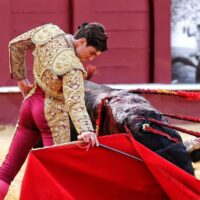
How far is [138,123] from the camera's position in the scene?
13.1 ft

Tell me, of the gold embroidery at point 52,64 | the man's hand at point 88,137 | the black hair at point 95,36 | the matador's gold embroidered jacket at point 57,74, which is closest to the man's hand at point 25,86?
the matador's gold embroidered jacket at point 57,74

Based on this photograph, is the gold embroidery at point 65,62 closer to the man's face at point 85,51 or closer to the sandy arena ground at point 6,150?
the man's face at point 85,51

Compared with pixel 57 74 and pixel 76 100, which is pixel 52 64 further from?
pixel 76 100

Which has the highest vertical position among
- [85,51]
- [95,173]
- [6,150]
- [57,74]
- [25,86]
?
[85,51]

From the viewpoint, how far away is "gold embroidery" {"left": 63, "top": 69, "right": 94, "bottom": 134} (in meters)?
3.68

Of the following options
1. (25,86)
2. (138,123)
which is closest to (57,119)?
(25,86)

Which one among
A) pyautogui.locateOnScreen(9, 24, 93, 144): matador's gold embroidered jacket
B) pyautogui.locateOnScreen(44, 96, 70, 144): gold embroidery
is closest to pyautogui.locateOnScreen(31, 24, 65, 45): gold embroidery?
pyautogui.locateOnScreen(9, 24, 93, 144): matador's gold embroidered jacket

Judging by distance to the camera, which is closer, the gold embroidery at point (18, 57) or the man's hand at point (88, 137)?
the man's hand at point (88, 137)

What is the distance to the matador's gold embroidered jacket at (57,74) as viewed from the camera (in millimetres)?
3703

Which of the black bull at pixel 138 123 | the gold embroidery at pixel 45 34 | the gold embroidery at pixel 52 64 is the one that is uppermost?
the gold embroidery at pixel 45 34

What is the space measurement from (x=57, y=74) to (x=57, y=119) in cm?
32

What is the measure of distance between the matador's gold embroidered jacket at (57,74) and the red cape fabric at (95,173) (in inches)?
6.4

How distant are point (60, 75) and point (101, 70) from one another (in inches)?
188

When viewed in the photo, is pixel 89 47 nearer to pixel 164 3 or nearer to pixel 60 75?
pixel 60 75
